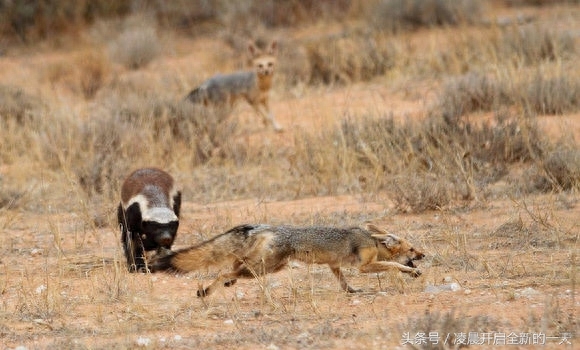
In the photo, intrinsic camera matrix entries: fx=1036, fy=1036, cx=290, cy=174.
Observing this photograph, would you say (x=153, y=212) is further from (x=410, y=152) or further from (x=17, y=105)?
(x=17, y=105)

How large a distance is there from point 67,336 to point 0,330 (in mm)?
447

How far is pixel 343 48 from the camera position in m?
17.6

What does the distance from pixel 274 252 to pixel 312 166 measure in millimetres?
4695

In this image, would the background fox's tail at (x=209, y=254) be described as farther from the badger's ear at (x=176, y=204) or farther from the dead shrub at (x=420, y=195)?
the dead shrub at (x=420, y=195)

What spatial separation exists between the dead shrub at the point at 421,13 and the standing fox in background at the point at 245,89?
457cm

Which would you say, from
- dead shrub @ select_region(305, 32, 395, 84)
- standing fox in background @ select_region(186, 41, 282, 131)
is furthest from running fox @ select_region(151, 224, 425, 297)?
dead shrub @ select_region(305, 32, 395, 84)

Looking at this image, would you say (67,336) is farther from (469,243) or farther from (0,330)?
(469,243)

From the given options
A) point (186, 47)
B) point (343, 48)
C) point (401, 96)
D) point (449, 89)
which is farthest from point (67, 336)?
point (186, 47)

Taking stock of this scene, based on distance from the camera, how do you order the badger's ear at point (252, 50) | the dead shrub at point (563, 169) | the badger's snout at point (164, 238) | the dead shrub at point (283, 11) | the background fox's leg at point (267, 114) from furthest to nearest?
the dead shrub at point (283, 11)
the badger's ear at point (252, 50)
the background fox's leg at point (267, 114)
the dead shrub at point (563, 169)
the badger's snout at point (164, 238)

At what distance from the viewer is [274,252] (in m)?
6.37

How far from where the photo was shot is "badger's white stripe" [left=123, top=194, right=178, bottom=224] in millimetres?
7785

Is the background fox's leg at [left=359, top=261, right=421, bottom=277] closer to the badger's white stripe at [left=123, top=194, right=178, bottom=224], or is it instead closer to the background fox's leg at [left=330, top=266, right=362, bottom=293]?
Result: the background fox's leg at [left=330, top=266, right=362, bottom=293]

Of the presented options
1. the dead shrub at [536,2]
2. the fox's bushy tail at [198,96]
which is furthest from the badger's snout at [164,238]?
the dead shrub at [536,2]

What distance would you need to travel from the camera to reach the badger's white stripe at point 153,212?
779 centimetres
